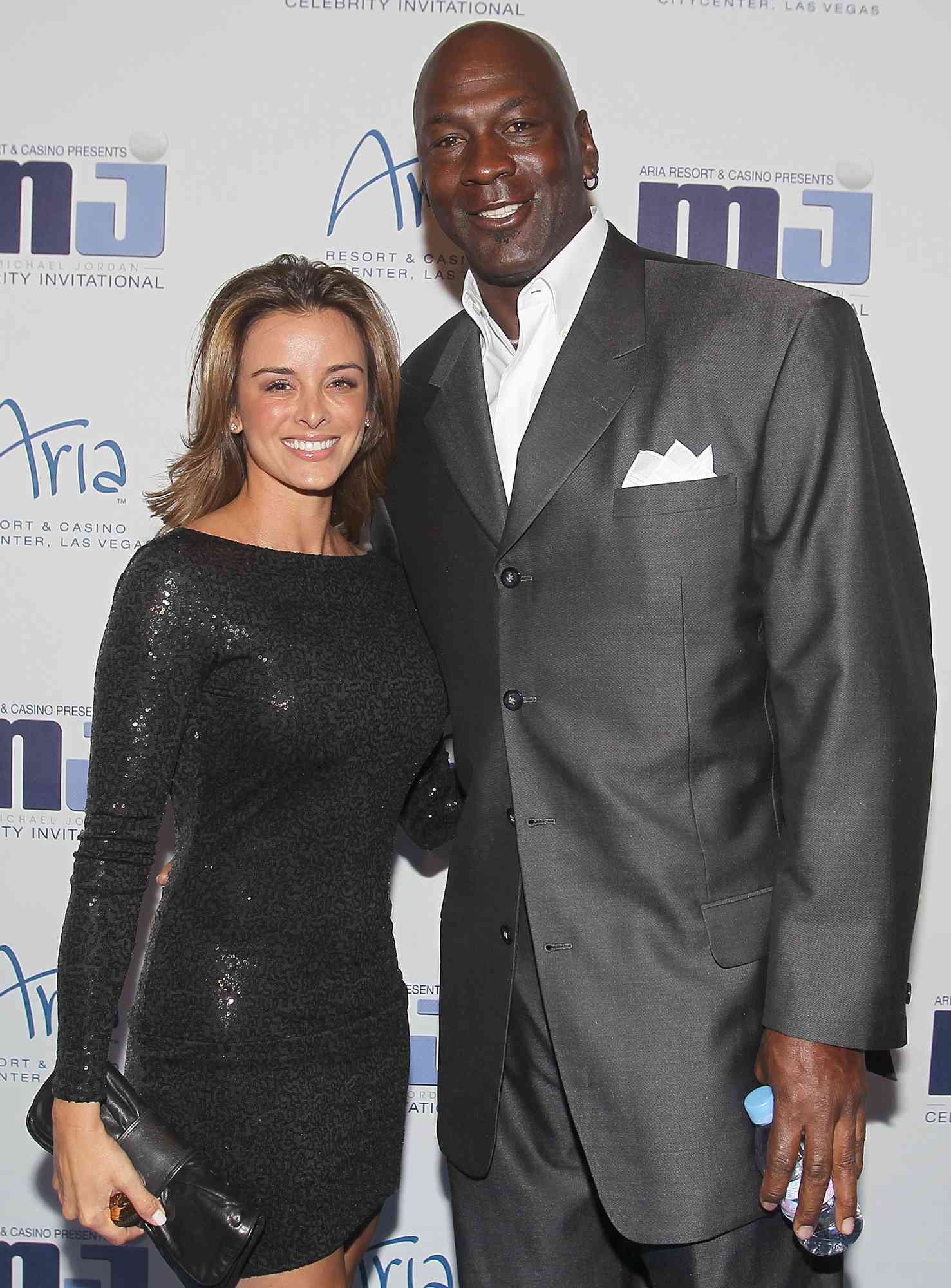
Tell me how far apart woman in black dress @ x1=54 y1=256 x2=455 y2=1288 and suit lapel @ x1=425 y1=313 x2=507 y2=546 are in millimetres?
156

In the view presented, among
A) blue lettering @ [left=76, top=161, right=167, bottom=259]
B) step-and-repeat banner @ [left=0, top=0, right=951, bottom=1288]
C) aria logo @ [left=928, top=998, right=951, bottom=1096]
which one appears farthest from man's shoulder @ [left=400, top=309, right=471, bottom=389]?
aria logo @ [left=928, top=998, right=951, bottom=1096]

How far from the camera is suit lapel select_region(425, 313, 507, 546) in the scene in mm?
1709

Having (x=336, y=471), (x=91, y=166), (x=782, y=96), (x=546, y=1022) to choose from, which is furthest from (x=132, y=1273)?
(x=782, y=96)

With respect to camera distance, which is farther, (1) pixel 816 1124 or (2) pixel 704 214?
(2) pixel 704 214

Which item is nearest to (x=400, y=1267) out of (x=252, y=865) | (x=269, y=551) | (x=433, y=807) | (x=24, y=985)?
(x=24, y=985)

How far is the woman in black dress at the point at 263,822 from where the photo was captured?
1.67 metres

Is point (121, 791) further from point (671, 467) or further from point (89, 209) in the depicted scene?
point (89, 209)

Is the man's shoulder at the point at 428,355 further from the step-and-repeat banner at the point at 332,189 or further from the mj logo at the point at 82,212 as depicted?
the mj logo at the point at 82,212

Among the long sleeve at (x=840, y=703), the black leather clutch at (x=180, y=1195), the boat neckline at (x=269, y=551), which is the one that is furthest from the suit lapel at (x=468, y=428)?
the black leather clutch at (x=180, y=1195)

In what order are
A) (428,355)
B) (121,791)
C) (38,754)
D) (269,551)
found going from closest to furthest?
1. (121,791)
2. (269,551)
3. (428,355)
4. (38,754)

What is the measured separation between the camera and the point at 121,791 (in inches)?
65.8

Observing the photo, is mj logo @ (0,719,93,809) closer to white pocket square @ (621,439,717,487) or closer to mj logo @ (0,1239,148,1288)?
mj logo @ (0,1239,148,1288)

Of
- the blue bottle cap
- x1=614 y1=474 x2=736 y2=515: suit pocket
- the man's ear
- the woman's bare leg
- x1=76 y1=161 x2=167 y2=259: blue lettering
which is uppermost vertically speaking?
x1=76 y1=161 x2=167 y2=259: blue lettering

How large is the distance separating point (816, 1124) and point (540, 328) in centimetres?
109
